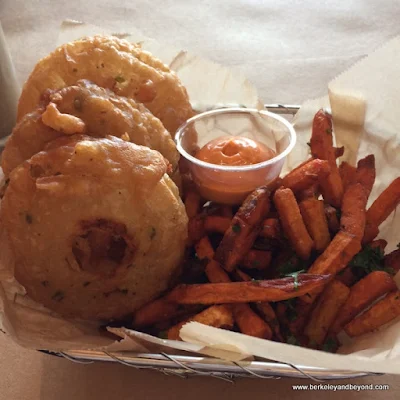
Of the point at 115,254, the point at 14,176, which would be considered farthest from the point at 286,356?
the point at 14,176

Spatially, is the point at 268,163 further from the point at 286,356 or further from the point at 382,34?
the point at 382,34

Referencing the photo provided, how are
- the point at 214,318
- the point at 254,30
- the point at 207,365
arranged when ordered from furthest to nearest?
1. the point at 254,30
2. the point at 214,318
3. the point at 207,365

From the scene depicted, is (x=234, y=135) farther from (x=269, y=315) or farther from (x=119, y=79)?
(x=269, y=315)

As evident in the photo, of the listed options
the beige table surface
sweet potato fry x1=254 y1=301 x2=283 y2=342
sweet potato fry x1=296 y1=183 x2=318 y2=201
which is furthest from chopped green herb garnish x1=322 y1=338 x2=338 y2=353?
the beige table surface

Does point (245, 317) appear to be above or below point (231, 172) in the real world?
below

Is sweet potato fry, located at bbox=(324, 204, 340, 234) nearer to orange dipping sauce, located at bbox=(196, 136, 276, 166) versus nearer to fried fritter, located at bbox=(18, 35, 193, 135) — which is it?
orange dipping sauce, located at bbox=(196, 136, 276, 166)

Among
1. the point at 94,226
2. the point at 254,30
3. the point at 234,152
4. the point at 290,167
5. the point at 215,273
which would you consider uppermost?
the point at 94,226

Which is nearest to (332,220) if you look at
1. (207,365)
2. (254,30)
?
(207,365)
